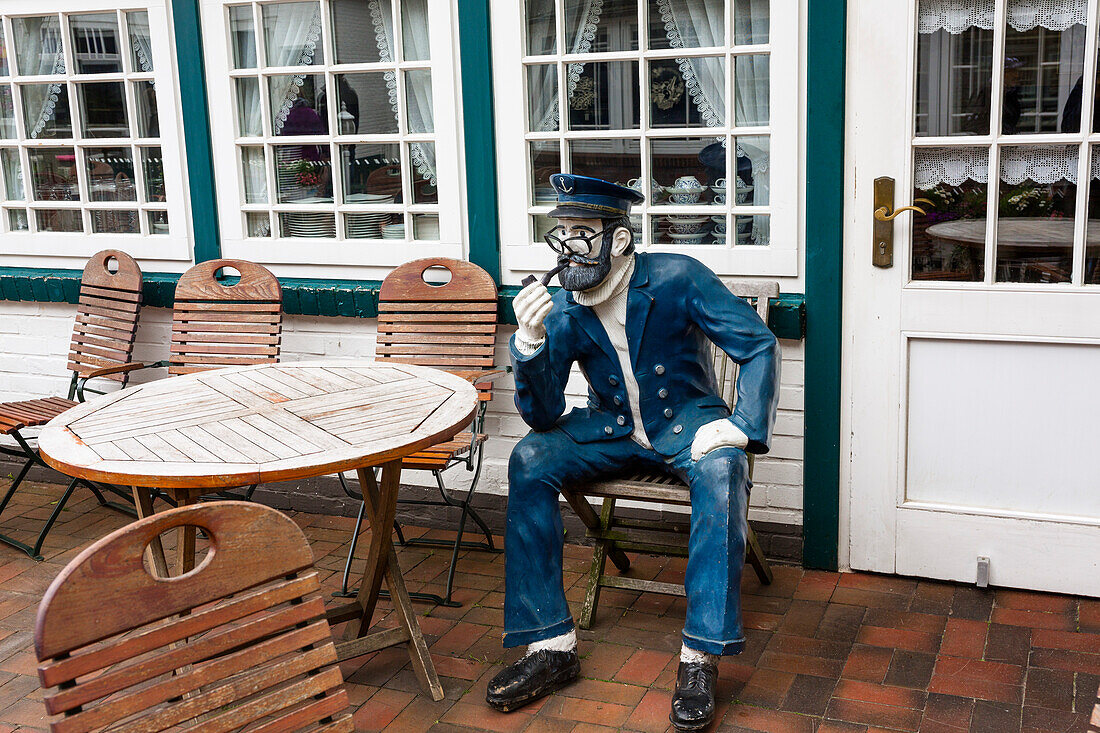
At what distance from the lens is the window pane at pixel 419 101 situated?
4.88m

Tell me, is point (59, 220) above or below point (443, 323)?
above

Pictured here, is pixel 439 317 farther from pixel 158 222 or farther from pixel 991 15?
pixel 991 15

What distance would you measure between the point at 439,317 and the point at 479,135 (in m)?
0.80

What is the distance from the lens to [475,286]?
474 centimetres

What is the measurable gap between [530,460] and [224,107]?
2.58 metres

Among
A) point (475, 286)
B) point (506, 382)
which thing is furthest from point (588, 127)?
point (506, 382)

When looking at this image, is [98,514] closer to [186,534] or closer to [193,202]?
[193,202]

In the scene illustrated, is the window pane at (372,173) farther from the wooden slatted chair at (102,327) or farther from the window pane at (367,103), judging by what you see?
the wooden slatted chair at (102,327)

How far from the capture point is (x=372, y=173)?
16.6 ft

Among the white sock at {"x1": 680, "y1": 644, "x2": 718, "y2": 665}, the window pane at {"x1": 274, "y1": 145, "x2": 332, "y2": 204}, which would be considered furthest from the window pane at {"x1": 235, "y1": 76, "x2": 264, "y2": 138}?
the white sock at {"x1": 680, "y1": 644, "x2": 718, "y2": 665}

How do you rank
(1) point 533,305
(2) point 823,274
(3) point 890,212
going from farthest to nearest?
(2) point 823,274
(3) point 890,212
(1) point 533,305

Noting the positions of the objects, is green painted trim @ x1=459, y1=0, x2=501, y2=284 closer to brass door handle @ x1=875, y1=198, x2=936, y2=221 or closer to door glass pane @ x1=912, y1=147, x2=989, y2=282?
brass door handle @ x1=875, y1=198, x2=936, y2=221

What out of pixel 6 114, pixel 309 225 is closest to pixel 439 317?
pixel 309 225

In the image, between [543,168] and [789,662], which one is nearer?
[789,662]
